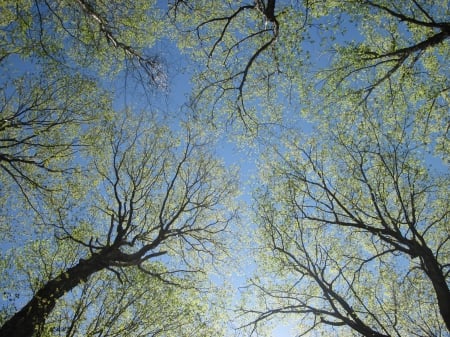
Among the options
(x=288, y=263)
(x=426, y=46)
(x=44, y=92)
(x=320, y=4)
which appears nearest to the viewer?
(x=426, y=46)

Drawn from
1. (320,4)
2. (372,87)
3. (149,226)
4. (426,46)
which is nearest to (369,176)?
(372,87)

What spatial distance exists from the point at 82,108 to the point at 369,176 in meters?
10.9

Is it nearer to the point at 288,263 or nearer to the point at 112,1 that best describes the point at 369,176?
the point at 288,263

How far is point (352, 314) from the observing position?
708 cm

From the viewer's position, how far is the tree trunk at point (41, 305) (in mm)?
6912

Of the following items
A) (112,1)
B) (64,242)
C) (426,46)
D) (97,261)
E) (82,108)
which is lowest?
(97,261)

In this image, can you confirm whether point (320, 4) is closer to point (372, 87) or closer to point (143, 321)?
point (372, 87)

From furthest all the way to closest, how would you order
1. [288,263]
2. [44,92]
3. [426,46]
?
1. [44,92]
2. [288,263]
3. [426,46]

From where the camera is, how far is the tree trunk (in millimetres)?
6912

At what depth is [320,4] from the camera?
8.61 metres

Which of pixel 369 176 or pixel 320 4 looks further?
pixel 369 176

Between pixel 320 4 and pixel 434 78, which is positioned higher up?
pixel 320 4

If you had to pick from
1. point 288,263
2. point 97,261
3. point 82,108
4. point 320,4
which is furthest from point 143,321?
point 320,4

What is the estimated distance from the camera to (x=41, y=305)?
7.29 m
